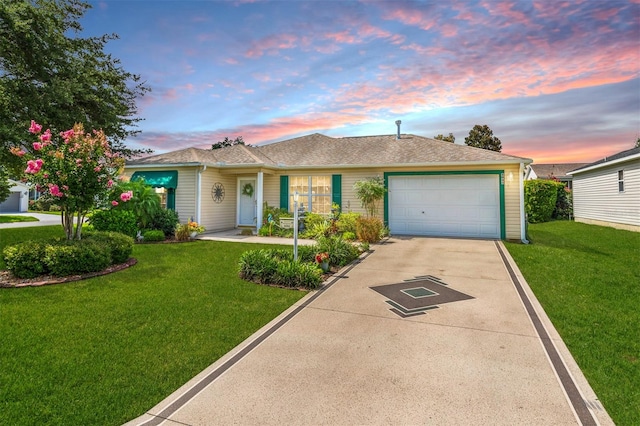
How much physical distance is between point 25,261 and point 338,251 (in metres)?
6.37

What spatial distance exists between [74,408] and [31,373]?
0.91 metres

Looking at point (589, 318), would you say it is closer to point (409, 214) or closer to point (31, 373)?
point (31, 373)

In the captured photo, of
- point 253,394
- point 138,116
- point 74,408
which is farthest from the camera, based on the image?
point 138,116

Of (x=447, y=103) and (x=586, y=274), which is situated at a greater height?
(x=447, y=103)

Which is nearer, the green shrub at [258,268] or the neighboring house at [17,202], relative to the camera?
the green shrub at [258,268]

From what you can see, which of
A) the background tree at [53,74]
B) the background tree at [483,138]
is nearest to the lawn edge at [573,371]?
the background tree at [53,74]

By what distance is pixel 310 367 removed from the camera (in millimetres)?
2945

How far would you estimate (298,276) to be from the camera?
572cm

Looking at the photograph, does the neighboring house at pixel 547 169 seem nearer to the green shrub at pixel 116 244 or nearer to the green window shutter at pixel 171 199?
the green window shutter at pixel 171 199

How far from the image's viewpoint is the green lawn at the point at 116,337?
241 centimetres

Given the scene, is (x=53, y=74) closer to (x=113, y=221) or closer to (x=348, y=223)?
(x=113, y=221)

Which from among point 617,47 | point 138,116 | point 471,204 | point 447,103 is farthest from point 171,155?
point 617,47

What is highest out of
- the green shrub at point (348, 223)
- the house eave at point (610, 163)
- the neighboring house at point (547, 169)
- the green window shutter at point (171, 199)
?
the neighboring house at point (547, 169)

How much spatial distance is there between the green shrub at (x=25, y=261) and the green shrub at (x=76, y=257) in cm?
15
